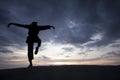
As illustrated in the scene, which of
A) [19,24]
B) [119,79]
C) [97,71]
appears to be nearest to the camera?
[119,79]

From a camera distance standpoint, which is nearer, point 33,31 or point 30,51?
point 33,31

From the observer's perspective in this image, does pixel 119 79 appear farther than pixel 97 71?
No

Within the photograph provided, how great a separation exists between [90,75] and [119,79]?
1355 millimetres

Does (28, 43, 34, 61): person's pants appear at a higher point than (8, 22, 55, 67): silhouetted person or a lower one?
lower

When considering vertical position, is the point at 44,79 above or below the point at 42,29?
below

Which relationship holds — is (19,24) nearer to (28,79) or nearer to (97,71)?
(28,79)

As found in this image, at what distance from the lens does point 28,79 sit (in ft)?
30.1

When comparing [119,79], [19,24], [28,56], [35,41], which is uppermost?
[19,24]

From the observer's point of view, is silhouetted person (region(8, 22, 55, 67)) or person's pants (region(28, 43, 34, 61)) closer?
silhouetted person (region(8, 22, 55, 67))

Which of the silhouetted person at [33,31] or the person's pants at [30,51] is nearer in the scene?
the silhouetted person at [33,31]

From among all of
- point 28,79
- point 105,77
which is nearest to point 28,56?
point 28,79

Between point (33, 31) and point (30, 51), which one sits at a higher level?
point (33, 31)

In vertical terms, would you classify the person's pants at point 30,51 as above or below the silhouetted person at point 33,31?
below

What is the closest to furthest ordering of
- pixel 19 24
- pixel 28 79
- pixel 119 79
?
pixel 119 79 → pixel 28 79 → pixel 19 24
